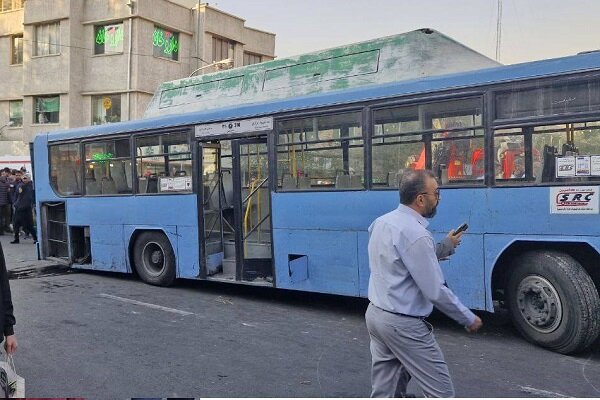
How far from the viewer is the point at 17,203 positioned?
14.8m

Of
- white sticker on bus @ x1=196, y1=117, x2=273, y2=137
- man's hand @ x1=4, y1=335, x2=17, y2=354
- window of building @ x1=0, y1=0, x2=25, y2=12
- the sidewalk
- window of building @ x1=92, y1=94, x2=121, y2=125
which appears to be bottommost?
the sidewalk

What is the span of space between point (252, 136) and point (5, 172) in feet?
43.4

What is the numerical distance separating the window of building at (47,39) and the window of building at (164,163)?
2382cm

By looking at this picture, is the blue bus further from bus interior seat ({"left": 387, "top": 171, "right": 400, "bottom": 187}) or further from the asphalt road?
the asphalt road

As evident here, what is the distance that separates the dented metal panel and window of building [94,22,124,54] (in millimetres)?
21411

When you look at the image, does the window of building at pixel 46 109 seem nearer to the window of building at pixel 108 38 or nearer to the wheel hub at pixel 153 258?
the window of building at pixel 108 38

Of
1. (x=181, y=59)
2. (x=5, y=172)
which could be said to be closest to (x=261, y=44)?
(x=181, y=59)

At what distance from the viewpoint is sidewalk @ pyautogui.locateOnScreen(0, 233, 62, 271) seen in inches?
445

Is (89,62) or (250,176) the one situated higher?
(89,62)

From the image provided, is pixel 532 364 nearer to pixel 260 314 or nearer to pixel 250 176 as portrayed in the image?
pixel 260 314

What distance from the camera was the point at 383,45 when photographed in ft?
25.2

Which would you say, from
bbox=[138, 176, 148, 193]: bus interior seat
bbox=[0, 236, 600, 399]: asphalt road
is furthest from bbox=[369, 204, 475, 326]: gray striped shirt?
bbox=[138, 176, 148, 193]: bus interior seat

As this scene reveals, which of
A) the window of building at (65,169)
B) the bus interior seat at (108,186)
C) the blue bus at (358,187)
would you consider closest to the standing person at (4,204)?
the window of building at (65,169)

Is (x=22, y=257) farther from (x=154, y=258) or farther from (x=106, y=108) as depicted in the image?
(x=106, y=108)
